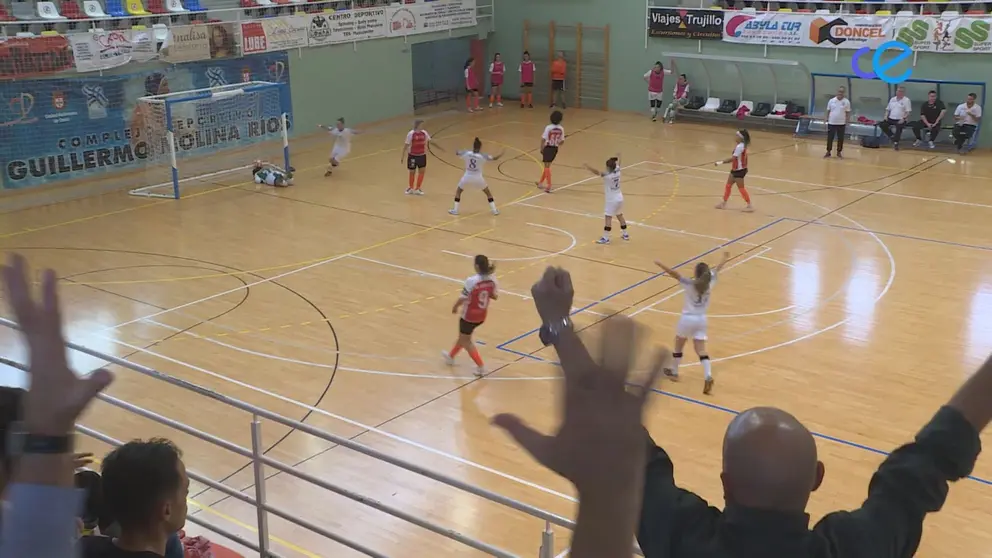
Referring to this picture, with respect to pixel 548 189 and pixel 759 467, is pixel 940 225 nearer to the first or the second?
pixel 548 189

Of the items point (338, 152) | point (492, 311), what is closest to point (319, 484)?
point (492, 311)

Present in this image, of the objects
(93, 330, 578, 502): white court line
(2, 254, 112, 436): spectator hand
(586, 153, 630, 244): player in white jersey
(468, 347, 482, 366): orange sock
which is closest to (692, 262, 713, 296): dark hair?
(468, 347, 482, 366): orange sock

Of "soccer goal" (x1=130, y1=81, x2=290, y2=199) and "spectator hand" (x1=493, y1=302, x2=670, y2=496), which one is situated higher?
"spectator hand" (x1=493, y1=302, x2=670, y2=496)

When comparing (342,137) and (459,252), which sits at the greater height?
(342,137)

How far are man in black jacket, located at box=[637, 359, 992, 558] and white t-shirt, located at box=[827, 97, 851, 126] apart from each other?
2199cm

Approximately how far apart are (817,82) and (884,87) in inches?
73.2

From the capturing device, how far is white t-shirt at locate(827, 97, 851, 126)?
22697mm

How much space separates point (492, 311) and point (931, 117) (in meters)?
15.7

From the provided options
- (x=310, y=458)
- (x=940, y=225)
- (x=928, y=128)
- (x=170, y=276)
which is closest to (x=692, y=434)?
(x=310, y=458)

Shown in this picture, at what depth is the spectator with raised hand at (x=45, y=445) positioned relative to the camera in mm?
1801

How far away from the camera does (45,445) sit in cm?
182

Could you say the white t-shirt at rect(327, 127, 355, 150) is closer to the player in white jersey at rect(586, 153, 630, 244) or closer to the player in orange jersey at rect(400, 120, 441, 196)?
the player in orange jersey at rect(400, 120, 441, 196)

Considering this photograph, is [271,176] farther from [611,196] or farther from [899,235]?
[899,235]

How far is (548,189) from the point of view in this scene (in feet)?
66.0
